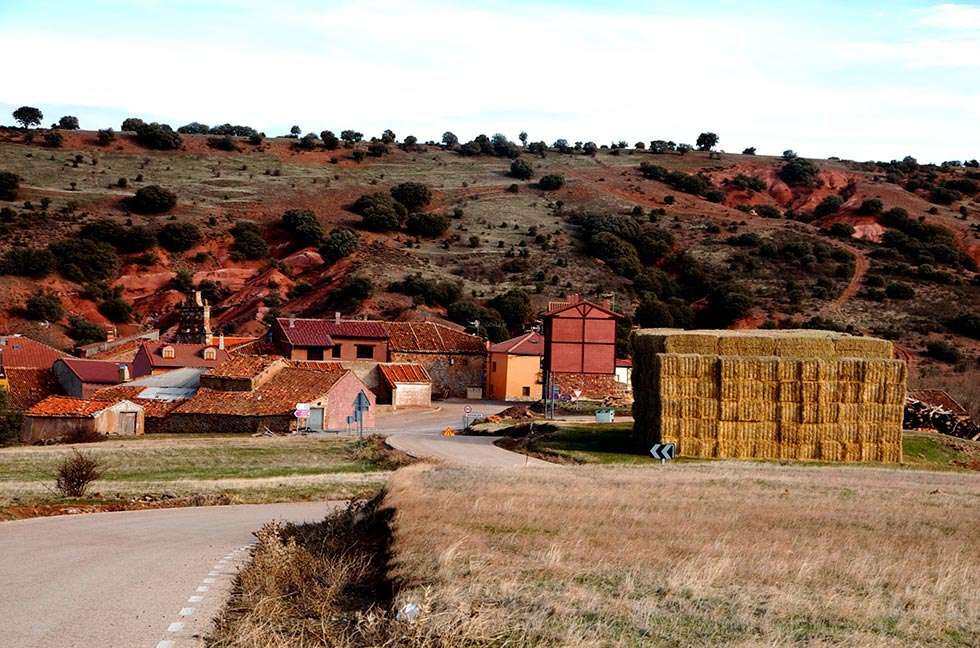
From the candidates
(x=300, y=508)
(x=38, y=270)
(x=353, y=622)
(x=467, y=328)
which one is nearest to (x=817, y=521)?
(x=353, y=622)

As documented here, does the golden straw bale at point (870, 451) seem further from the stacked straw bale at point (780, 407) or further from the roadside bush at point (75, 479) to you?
the roadside bush at point (75, 479)

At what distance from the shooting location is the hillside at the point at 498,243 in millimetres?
103688

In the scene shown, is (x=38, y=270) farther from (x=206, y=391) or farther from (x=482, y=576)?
(x=482, y=576)

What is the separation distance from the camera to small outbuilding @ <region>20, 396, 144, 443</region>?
60781mm

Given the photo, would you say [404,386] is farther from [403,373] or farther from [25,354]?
[25,354]

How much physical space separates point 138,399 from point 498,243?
6347 cm

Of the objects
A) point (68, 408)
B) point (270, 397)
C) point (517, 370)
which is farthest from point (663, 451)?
point (517, 370)

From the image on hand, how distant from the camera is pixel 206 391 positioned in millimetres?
66125

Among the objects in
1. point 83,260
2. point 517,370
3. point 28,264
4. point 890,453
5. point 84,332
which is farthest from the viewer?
point 83,260

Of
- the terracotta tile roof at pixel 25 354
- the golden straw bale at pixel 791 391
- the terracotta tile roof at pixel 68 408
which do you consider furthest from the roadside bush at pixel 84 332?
the golden straw bale at pixel 791 391

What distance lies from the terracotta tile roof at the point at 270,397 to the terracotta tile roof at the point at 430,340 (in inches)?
713

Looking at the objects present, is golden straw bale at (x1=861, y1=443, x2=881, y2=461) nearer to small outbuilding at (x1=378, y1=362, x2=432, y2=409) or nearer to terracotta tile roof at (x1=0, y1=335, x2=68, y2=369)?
small outbuilding at (x1=378, y1=362, x2=432, y2=409)

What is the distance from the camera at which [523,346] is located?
3265 inches

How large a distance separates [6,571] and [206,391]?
1990 inches
